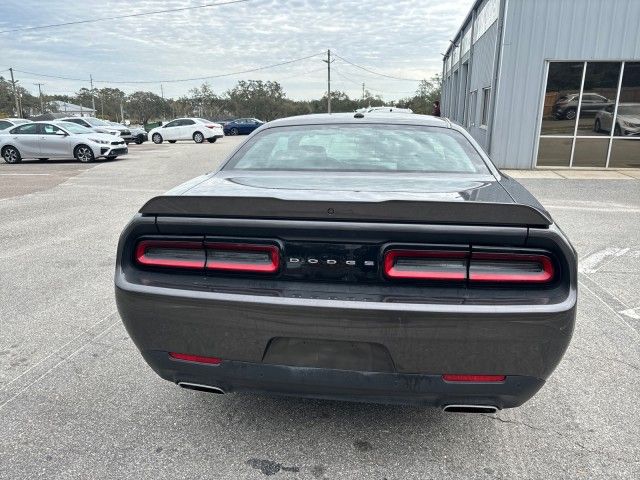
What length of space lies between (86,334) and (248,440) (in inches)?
72.2

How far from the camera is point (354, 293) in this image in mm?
1939

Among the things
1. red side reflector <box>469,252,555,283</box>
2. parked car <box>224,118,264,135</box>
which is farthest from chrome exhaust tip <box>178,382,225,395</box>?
parked car <box>224,118,264,135</box>

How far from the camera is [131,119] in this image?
83000 mm

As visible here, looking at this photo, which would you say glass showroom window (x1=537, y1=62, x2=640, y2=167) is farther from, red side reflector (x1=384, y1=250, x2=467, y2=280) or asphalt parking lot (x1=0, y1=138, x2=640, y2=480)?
red side reflector (x1=384, y1=250, x2=467, y2=280)

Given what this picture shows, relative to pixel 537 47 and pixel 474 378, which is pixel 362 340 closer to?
pixel 474 378

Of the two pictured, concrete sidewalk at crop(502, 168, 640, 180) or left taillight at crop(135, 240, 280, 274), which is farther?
concrete sidewalk at crop(502, 168, 640, 180)

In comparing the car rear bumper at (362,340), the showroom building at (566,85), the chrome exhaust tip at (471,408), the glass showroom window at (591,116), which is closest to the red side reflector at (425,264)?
the car rear bumper at (362,340)

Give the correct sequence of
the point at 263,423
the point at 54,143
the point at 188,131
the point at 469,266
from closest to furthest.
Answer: the point at 469,266
the point at 263,423
the point at 54,143
the point at 188,131

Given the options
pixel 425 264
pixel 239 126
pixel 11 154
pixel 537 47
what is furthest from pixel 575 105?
pixel 239 126

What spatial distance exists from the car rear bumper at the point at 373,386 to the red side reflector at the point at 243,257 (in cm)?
42

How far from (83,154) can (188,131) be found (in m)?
12.6

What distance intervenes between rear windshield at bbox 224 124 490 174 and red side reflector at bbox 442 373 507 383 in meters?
1.31

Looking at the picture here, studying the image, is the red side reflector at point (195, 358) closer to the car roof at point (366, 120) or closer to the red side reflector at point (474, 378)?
the red side reflector at point (474, 378)

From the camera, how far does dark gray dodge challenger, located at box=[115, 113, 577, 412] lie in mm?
1881
